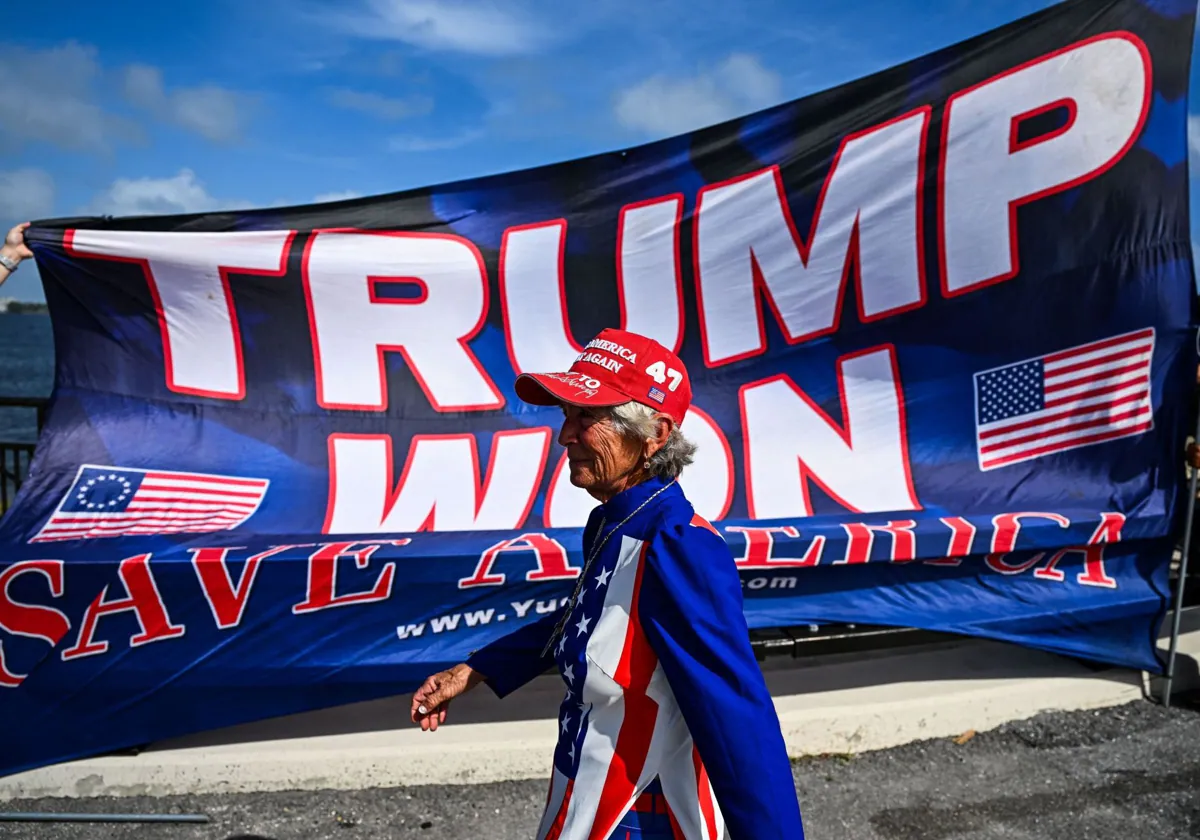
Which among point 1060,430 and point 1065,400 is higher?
point 1065,400

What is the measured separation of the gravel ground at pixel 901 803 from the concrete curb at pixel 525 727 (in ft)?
0.24

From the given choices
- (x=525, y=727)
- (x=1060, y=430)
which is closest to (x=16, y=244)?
(x=525, y=727)

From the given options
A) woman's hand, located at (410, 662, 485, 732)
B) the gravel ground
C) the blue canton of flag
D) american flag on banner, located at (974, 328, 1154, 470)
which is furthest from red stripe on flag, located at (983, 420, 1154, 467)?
woman's hand, located at (410, 662, 485, 732)

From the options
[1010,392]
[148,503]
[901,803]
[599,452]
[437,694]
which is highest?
[599,452]

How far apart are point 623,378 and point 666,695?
2.22 ft

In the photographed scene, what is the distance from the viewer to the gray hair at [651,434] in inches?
77.3

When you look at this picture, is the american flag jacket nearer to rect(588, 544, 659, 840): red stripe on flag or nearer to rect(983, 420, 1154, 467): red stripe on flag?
rect(588, 544, 659, 840): red stripe on flag

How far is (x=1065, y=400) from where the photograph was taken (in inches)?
204

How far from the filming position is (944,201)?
17.4 ft

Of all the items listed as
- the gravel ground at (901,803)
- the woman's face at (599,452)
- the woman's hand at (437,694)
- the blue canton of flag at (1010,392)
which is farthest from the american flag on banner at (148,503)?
the blue canton of flag at (1010,392)

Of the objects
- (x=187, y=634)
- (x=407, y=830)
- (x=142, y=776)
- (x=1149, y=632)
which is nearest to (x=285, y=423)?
(x=187, y=634)

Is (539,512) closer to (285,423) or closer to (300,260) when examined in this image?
(285,423)

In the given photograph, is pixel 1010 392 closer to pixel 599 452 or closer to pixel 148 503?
pixel 599 452

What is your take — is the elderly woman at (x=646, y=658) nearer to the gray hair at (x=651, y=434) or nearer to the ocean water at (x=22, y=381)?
the gray hair at (x=651, y=434)
